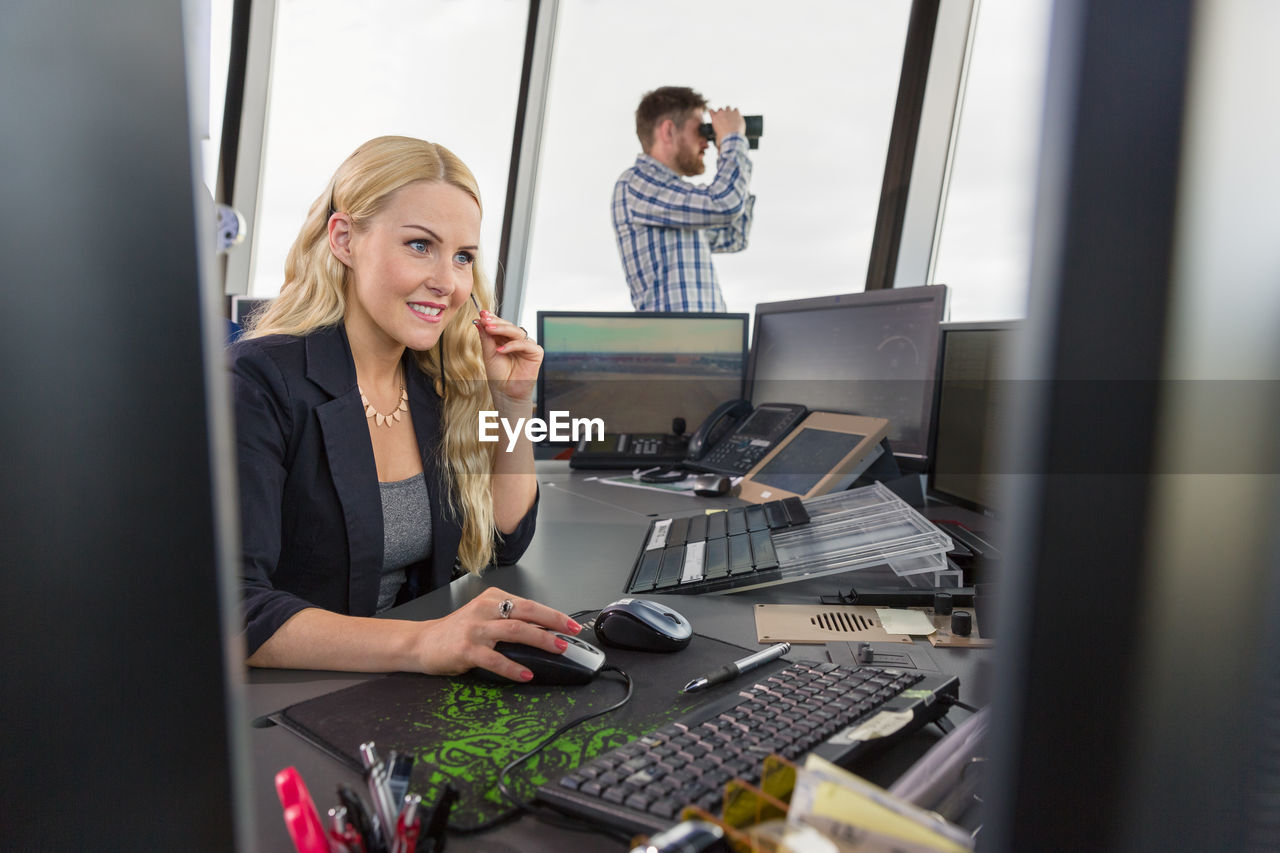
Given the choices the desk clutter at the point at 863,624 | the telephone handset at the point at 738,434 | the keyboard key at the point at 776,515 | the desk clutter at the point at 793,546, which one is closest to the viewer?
the desk clutter at the point at 863,624

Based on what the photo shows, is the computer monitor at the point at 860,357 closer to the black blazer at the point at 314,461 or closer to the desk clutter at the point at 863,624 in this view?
the desk clutter at the point at 863,624

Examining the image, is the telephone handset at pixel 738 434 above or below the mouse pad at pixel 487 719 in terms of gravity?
above

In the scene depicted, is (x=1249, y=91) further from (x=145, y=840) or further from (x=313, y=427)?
(x=313, y=427)

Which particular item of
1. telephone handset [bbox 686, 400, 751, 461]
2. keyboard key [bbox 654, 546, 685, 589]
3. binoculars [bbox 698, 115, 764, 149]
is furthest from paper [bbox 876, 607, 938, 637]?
binoculars [bbox 698, 115, 764, 149]

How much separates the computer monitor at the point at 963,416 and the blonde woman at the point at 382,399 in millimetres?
770

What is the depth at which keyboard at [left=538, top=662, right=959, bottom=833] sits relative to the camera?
18.9 inches

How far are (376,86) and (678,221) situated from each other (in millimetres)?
2015

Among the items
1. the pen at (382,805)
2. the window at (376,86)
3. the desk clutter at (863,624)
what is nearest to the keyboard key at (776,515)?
the desk clutter at (863,624)

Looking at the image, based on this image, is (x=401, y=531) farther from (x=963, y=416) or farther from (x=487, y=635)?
(x=963, y=416)

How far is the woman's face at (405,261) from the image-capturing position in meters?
1.30

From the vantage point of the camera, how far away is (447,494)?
1.31 metres

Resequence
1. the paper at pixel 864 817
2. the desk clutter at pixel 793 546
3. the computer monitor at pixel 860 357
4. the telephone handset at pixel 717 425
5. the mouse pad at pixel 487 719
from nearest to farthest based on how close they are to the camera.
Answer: the paper at pixel 864 817 → the mouse pad at pixel 487 719 → the desk clutter at pixel 793 546 → the computer monitor at pixel 860 357 → the telephone handset at pixel 717 425

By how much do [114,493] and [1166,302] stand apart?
32 centimetres

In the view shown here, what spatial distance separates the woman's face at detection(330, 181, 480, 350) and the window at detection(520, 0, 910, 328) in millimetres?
1350
